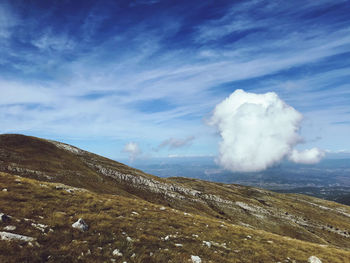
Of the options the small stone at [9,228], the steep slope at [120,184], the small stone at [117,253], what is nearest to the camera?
the small stone at [9,228]

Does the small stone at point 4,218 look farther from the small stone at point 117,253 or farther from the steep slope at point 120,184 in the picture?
the steep slope at point 120,184

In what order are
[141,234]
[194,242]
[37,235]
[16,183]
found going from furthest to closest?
[16,183] < [194,242] < [141,234] < [37,235]

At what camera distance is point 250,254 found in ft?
55.6

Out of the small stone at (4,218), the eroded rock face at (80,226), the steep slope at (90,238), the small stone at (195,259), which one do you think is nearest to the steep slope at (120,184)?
the steep slope at (90,238)

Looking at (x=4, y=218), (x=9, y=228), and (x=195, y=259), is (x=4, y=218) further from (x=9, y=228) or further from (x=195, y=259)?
(x=195, y=259)

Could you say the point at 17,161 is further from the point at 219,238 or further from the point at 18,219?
the point at 219,238

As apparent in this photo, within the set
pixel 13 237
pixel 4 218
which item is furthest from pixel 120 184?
pixel 13 237

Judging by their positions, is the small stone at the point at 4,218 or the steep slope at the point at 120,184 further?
the steep slope at the point at 120,184

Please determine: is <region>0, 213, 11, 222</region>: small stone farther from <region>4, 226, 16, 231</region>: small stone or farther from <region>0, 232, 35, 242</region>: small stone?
<region>0, 232, 35, 242</region>: small stone

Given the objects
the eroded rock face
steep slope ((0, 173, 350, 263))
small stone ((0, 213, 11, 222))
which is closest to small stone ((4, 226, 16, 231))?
steep slope ((0, 173, 350, 263))

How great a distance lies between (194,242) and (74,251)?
9881mm

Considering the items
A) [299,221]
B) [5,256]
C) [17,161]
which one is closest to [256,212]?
[299,221]

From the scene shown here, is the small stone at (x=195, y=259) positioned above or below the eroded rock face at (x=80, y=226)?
below

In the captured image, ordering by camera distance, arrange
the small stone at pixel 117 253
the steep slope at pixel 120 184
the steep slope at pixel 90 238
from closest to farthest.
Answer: the steep slope at pixel 90 238 → the small stone at pixel 117 253 → the steep slope at pixel 120 184
